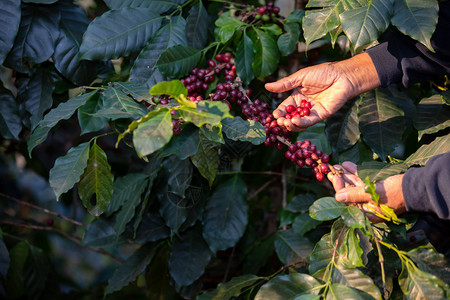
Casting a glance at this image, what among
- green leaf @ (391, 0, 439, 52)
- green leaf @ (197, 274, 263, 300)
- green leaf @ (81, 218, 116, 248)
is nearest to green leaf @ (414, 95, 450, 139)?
green leaf @ (391, 0, 439, 52)

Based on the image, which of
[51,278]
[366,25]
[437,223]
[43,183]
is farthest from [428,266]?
[43,183]

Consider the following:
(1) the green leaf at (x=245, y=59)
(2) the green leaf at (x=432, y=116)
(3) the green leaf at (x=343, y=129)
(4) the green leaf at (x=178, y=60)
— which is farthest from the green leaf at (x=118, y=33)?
(2) the green leaf at (x=432, y=116)

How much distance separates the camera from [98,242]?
156 centimetres

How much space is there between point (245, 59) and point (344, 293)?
718 mm

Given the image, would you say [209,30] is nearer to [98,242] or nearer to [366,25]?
[366,25]

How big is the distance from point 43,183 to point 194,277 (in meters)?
1.60

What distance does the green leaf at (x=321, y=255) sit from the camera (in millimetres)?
1018

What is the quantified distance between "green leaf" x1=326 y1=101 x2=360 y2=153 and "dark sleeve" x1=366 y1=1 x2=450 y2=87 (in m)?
0.16

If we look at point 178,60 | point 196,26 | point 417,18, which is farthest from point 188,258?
point 417,18

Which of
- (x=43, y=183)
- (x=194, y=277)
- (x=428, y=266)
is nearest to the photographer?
(x=428, y=266)

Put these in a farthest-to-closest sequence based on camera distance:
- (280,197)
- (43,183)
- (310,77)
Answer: (43,183) → (280,197) → (310,77)

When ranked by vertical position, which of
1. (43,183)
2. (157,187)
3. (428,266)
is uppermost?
(428,266)

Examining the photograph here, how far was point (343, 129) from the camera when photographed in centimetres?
135

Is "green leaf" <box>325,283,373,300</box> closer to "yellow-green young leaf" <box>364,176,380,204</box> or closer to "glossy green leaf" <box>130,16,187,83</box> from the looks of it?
"yellow-green young leaf" <box>364,176,380,204</box>
